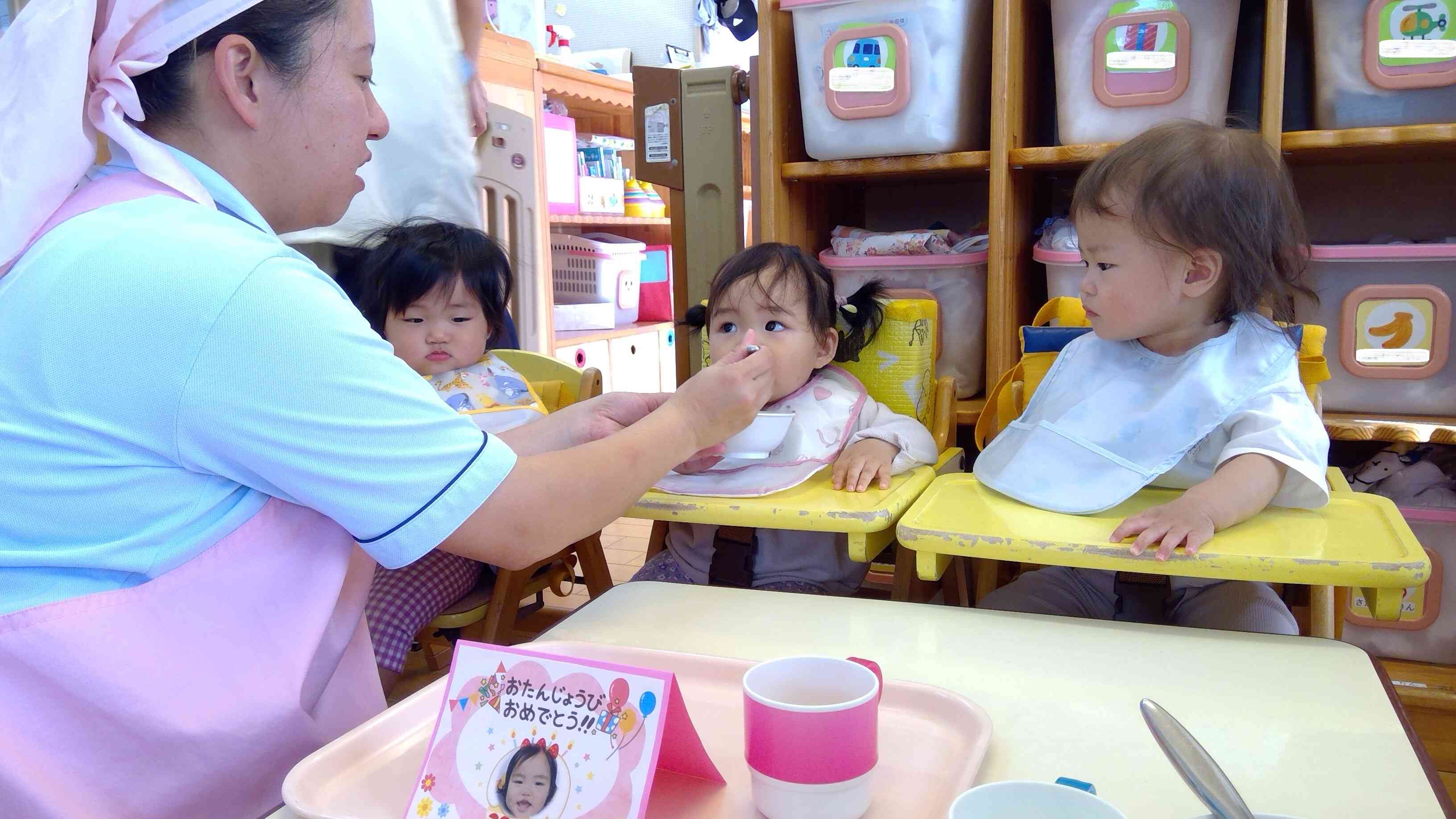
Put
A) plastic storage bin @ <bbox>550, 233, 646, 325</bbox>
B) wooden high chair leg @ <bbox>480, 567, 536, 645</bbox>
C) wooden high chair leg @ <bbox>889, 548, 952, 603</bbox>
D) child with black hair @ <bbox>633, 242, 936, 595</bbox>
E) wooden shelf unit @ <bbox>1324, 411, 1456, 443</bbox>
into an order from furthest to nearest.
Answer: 1. plastic storage bin @ <bbox>550, 233, 646, 325</bbox>
2. wooden shelf unit @ <bbox>1324, 411, 1456, 443</bbox>
3. wooden high chair leg @ <bbox>480, 567, 536, 645</bbox>
4. child with black hair @ <bbox>633, 242, 936, 595</bbox>
5. wooden high chair leg @ <bbox>889, 548, 952, 603</bbox>

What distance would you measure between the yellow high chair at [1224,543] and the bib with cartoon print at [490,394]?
0.90 meters

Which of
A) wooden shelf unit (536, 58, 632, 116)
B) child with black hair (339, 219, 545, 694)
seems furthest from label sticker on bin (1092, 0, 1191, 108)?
wooden shelf unit (536, 58, 632, 116)

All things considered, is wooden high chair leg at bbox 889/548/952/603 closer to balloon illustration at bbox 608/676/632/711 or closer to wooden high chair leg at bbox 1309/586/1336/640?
wooden high chair leg at bbox 1309/586/1336/640

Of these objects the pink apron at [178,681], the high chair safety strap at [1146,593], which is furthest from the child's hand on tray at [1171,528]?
the pink apron at [178,681]

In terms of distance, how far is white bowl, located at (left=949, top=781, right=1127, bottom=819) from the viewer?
53cm

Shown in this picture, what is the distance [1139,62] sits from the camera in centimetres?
199

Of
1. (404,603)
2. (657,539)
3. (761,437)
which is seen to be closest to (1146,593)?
(761,437)

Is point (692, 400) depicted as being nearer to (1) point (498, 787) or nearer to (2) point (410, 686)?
(1) point (498, 787)

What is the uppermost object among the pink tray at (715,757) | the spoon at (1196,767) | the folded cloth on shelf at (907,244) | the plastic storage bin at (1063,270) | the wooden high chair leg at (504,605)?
the folded cloth on shelf at (907,244)

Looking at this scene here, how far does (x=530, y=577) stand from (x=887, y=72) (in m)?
1.30

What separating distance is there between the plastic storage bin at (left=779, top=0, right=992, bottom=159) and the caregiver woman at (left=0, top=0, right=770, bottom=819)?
4.77 feet

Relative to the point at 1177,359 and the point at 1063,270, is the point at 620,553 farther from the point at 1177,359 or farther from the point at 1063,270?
the point at 1177,359

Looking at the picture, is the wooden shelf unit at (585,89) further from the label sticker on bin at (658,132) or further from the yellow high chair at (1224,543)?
the yellow high chair at (1224,543)

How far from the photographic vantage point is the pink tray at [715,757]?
0.69 m
